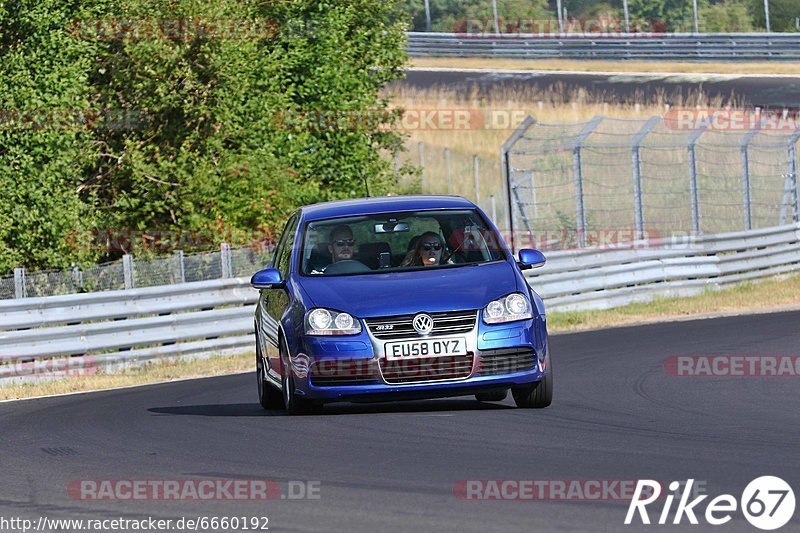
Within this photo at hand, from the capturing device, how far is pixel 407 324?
10281mm

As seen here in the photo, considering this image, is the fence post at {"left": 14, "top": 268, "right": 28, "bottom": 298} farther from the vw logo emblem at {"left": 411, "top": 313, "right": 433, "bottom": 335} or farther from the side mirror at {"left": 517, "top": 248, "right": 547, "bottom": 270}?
the vw logo emblem at {"left": 411, "top": 313, "right": 433, "bottom": 335}

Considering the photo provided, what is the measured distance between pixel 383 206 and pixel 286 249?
0.92 meters

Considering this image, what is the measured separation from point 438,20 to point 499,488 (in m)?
67.9

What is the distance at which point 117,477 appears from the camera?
8477 millimetres

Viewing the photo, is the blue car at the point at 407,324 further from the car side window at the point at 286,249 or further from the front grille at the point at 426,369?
the car side window at the point at 286,249

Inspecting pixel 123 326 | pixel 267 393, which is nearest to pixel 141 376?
pixel 123 326

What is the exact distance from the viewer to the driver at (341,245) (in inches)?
447

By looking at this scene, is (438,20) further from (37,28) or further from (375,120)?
(37,28)

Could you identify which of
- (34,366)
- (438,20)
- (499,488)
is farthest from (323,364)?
(438,20)

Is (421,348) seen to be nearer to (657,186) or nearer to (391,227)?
(391,227)

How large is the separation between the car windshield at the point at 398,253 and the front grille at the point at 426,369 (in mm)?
988

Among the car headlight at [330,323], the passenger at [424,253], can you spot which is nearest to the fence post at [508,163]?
the passenger at [424,253]

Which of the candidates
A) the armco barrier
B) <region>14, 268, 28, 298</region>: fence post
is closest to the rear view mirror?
the armco barrier

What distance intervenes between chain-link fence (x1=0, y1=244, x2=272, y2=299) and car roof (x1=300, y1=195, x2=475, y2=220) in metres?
8.23
